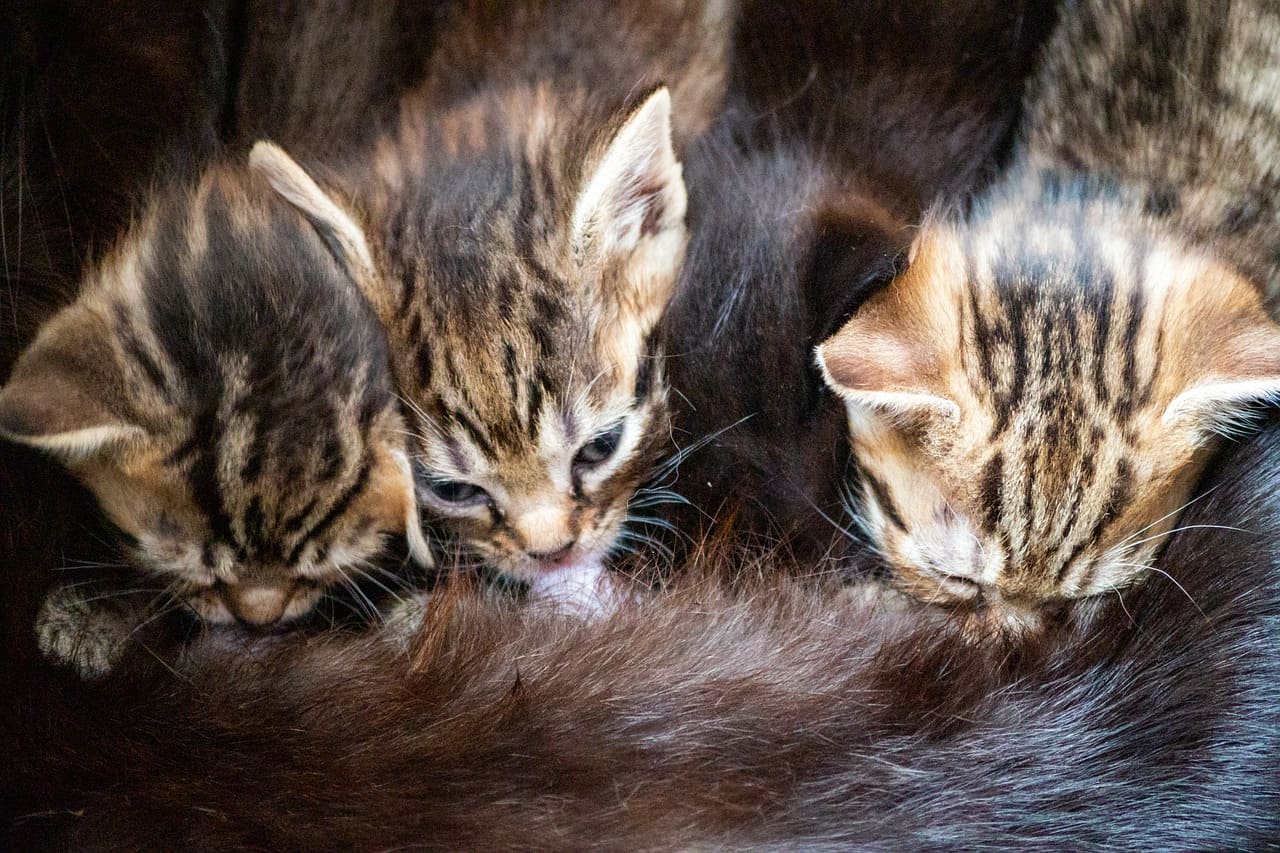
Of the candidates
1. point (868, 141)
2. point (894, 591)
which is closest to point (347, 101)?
point (868, 141)

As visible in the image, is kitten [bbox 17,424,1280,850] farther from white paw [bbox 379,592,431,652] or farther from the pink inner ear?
the pink inner ear

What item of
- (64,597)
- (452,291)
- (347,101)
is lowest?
(64,597)

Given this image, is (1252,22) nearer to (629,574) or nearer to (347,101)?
(629,574)

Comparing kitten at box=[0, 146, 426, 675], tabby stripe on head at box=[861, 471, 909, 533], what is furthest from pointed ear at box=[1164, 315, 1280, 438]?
kitten at box=[0, 146, 426, 675]

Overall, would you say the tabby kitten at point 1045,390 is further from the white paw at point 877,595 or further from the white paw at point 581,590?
the white paw at point 581,590

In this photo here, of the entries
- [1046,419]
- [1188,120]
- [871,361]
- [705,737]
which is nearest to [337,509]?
[705,737]

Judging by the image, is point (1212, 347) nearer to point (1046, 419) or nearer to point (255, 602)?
point (1046, 419)
